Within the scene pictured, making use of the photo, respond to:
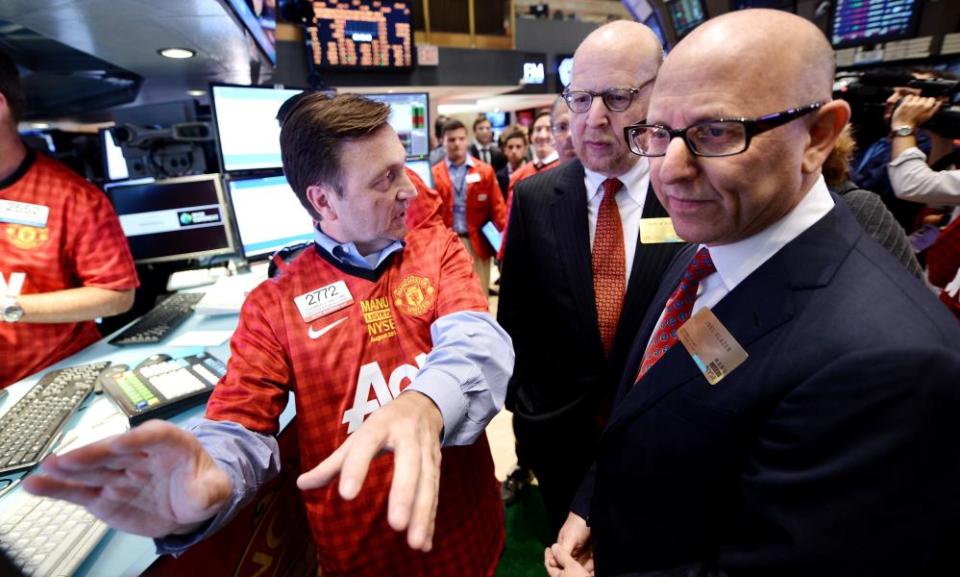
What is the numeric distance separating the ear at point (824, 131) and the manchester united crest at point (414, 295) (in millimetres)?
767

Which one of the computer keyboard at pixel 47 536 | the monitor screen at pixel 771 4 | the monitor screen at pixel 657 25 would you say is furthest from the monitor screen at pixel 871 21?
the computer keyboard at pixel 47 536

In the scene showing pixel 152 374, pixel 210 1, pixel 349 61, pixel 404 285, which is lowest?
pixel 152 374

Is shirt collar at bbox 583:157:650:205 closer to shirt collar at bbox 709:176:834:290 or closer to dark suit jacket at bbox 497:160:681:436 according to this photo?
dark suit jacket at bbox 497:160:681:436

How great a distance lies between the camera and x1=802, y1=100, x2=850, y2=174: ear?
68 centimetres

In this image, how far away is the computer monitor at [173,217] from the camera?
228cm

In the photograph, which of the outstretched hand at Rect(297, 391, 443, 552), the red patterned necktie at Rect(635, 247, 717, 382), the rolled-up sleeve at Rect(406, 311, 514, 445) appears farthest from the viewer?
the red patterned necktie at Rect(635, 247, 717, 382)

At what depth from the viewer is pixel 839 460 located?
22.5 inches

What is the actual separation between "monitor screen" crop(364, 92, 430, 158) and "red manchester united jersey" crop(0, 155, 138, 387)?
2174 mm

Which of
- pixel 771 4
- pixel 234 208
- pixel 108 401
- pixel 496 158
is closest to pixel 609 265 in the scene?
pixel 108 401

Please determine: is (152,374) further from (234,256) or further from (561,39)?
(561,39)

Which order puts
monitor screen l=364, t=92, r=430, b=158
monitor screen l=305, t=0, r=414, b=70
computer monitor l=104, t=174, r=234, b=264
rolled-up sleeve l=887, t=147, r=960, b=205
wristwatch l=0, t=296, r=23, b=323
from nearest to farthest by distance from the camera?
1. wristwatch l=0, t=296, r=23, b=323
2. rolled-up sleeve l=887, t=147, r=960, b=205
3. computer monitor l=104, t=174, r=234, b=264
4. monitor screen l=364, t=92, r=430, b=158
5. monitor screen l=305, t=0, r=414, b=70

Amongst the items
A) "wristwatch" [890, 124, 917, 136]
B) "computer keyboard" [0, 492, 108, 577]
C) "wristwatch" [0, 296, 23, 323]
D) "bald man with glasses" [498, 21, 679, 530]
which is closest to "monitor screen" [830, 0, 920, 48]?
"wristwatch" [890, 124, 917, 136]

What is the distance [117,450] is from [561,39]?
10665 millimetres

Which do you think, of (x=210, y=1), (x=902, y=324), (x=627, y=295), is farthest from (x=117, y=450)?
(x=210, y=1)
